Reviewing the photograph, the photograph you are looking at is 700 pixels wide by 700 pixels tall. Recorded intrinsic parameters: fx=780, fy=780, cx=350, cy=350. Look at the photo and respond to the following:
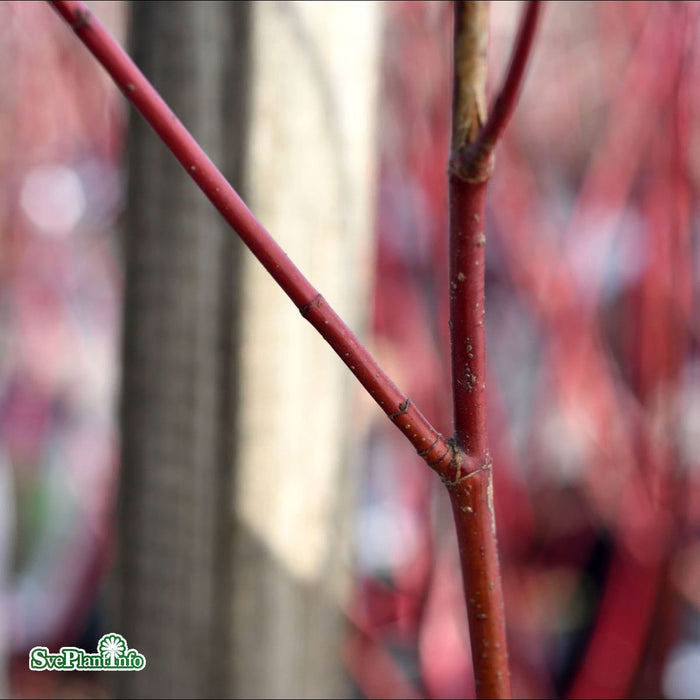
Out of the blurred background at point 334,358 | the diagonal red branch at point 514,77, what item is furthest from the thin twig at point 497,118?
the blurred background at point 334,358

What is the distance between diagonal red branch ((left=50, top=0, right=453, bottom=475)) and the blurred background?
0.27m

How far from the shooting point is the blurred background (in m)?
0.49

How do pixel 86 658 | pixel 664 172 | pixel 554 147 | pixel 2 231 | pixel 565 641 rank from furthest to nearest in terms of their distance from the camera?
1. pixel 554 147
2. pixel 2 231
3. pixel 565 641
4. pixel 664 172
5. pixel 86 658

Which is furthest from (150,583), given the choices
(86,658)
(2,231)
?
(2,231)

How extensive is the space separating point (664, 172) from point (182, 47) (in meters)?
0.86

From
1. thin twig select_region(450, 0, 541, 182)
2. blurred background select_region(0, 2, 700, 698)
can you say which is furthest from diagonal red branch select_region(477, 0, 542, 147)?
blurred background select_region(0, 2, 700, 698)

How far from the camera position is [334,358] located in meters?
0.51

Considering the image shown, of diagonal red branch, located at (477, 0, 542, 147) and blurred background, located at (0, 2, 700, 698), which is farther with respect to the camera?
blurred background, located at (0, 2, 700, 698)

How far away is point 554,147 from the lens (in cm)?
184

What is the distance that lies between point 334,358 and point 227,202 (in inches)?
12.3

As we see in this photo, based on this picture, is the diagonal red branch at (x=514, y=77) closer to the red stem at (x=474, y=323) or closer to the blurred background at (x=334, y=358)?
the red stem at (x=474, y=323)

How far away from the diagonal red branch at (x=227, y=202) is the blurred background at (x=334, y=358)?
0.89 feet

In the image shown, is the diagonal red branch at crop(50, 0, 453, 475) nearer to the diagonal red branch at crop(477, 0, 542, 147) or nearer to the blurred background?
the diagonal red branch at crop(477, 0, 542, 147)

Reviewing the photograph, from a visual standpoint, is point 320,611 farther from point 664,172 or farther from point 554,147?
point 554,147
